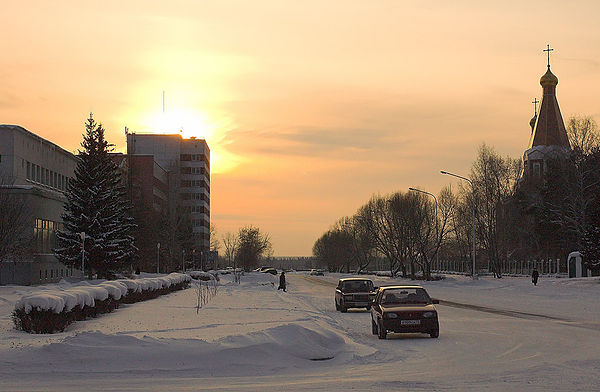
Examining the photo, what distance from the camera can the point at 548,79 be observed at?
115062 mm

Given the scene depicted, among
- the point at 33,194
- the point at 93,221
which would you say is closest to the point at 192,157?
the point at 33,194

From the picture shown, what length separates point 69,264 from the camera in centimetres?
5472

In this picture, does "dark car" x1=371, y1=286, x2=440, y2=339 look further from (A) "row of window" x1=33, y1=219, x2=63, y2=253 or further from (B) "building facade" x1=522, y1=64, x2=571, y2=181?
(B) "building facade" x1=522, y1=64, x2=571, y2=181

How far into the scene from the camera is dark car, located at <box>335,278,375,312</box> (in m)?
32.6

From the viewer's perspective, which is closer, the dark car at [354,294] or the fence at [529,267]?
the dark car at [354,294]

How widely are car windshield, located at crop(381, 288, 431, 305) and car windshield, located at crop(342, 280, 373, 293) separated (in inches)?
435

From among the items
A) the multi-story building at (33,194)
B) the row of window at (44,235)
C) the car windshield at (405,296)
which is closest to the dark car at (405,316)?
the car windshield at (405,296)

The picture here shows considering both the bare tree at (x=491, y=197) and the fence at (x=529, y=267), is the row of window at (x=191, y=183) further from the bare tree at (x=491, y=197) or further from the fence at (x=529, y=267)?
the bare tree at (x=491, y=197)

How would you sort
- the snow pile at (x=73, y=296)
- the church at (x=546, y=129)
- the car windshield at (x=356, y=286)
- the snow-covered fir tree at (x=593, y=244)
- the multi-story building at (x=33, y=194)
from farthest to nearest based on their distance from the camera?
1. the church at (x=546, y=129)
2. the snow-covered fir tree at (x=593, y=244)
3. the multi-story building at (x=33, y=194)
4. the car windshield at (x=356, y=286)
5. the snow pile at (x=73, y=296)

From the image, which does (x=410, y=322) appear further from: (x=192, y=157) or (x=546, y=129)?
(x=192, y=157)

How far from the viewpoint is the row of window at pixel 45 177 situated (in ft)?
200

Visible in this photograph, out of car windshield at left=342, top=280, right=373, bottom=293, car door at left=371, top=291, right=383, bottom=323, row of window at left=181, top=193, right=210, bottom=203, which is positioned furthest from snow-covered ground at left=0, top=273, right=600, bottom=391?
row of window at left=181, top=193, right=210, bottom=203

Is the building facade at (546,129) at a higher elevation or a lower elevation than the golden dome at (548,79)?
lower

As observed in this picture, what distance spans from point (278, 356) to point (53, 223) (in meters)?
51.3
